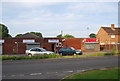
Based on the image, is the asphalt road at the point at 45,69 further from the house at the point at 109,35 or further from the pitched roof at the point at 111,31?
the pitched roof at the point at 111,31

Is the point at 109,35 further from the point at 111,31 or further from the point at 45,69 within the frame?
the point at 45,69

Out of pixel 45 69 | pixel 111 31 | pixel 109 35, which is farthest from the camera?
pixel 111 31

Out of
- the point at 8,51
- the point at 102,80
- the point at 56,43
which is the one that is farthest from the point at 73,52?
the point at 102,80

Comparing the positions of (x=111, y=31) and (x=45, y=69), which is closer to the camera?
(x=45, y=69)

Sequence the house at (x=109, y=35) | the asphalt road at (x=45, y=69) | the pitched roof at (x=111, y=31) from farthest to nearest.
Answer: the pitched roof at (x=111, y=31) → the house at (x=109, y=35) → the asphalt road at (x=45, y=69)

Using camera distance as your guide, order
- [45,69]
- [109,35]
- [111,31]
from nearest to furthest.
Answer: [45,69] < [109,35] < [111,31]

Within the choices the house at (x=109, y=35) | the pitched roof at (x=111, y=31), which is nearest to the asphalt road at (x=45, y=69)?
the house at (x=109, y=35)

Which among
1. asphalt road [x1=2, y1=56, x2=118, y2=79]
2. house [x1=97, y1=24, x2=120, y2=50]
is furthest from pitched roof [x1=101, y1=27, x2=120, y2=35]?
asphalt road [x1=2, y1=56, x2=118, y2=79]

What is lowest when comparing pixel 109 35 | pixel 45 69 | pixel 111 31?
pixel 45 69

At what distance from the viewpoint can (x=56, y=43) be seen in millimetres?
42688

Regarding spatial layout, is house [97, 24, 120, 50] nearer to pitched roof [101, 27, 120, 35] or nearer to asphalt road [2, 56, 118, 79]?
pitched roof [101, 27, 120, 35]

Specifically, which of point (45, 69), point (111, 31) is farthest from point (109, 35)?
point (45, 69)

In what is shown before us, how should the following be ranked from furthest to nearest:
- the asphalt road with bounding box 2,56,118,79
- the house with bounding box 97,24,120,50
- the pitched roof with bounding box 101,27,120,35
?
the pitched roof with bounding box 101,27,120,35 < the house with bounding box 97,24,120,50 < the asphalt road with bounding box 2,56,118,79

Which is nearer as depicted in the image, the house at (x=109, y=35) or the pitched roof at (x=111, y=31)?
the house at (x=109, y=35)
